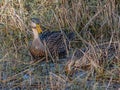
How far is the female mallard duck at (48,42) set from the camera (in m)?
5.80

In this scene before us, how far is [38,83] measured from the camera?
15.5ft

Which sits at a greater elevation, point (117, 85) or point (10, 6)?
point (10, 6)

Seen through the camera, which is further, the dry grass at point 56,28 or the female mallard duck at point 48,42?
the female mallard duck at point 48,42

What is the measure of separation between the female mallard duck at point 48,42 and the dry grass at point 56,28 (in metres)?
0.11

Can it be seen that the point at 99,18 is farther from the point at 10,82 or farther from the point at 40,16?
the point at 10,82

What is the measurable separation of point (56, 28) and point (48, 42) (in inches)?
25.1

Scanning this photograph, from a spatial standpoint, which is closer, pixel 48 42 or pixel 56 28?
pixel 48 42

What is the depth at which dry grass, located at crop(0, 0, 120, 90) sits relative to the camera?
4746mm

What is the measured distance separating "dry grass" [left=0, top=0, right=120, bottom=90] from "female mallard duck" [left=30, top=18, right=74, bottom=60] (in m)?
0.11

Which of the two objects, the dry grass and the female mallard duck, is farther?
the female mallard duck

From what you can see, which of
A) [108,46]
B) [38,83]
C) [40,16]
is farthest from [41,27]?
[38,83]

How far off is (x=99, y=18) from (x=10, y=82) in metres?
2.05

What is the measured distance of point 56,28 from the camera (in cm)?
658

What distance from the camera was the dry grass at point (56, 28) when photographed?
4.75m
